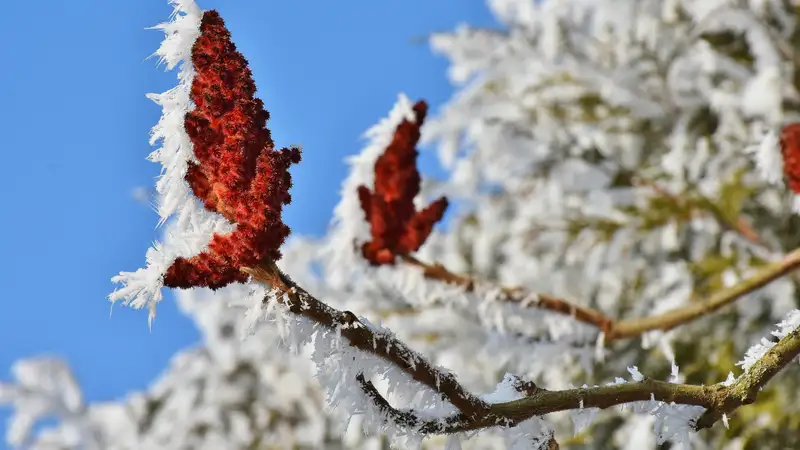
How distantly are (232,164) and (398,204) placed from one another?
0.66m

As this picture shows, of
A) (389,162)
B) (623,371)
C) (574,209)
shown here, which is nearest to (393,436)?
(389,162)

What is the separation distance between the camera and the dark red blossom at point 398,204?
1.45 meters

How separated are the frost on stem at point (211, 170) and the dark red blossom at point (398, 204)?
20.5 inches

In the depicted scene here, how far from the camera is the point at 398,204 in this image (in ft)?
4.97

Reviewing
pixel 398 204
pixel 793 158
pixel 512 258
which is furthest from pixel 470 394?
pixel 512 258

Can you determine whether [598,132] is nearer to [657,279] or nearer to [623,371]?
[657,279]

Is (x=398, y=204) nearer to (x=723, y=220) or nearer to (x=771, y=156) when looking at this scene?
(x=771, y=156)

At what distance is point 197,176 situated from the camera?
0.93m

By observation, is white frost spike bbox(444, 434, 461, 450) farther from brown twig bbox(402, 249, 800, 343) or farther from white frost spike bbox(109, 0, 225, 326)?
brown twig bbox(402, 249, 800, 343)

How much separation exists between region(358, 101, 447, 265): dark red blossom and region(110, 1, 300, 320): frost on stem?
1.71 ft

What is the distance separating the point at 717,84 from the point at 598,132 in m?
0.54

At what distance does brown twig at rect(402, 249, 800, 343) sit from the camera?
1.80m

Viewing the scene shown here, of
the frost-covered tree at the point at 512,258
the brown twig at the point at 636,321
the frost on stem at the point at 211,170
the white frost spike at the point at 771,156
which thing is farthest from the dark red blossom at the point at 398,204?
the white frost spike at the point at 771,156

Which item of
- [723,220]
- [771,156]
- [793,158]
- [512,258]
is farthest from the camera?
[512,258]
